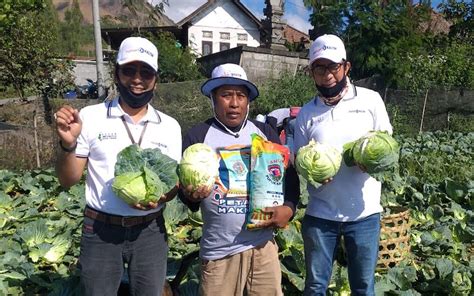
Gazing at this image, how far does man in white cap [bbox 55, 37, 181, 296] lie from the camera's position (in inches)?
110

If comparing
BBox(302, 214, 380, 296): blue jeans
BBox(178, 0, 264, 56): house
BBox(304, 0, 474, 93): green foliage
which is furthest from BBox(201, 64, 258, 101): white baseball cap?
BBox(178, 0, 264, 56): house

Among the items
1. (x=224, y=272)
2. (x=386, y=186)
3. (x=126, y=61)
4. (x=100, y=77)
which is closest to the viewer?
(x=126, y=61)

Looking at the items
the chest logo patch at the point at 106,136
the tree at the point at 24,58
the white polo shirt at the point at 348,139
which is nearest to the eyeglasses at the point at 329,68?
the white polo shirt at the point at 348,139

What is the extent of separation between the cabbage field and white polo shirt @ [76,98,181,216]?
1.22 meters

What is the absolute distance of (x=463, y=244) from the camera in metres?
5.14

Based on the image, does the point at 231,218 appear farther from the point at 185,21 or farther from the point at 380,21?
the point at 185,21

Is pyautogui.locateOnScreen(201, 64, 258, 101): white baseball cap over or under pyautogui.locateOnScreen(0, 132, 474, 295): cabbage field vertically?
over

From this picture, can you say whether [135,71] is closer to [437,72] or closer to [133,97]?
[133,97]

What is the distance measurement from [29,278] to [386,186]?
Answer: 4.73 meters

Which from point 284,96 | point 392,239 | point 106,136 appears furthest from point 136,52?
point 284,96

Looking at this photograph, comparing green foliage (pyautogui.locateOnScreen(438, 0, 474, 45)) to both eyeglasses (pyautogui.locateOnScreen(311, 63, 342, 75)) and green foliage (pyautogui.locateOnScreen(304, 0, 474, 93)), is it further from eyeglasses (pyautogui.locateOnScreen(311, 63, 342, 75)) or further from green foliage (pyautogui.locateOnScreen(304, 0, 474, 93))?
eyeglasses (pyautogui.locateOnScreen(311, 63, 342, 75))

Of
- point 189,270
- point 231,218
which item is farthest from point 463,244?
point 231,218

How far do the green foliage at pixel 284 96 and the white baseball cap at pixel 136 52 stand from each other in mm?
10789

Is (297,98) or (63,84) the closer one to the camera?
(297,98)
